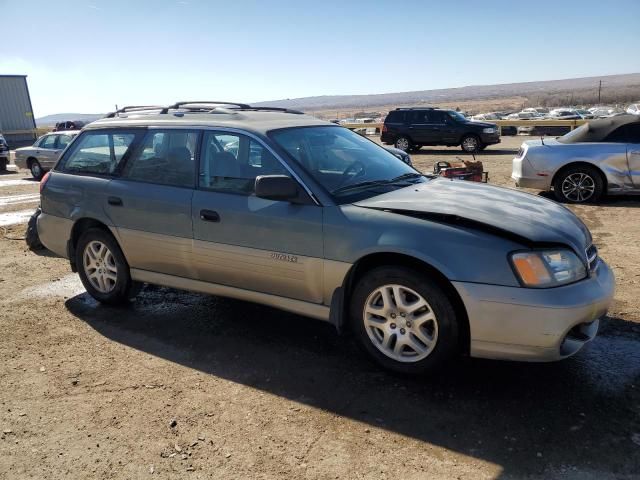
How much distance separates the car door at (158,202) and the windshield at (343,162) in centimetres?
87

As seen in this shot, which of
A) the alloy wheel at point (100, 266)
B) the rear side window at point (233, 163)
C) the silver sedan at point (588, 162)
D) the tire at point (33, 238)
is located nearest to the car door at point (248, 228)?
the rear side window at point (233, 163)

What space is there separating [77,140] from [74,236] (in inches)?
37.8

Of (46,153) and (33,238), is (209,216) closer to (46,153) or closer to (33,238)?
(33,238)

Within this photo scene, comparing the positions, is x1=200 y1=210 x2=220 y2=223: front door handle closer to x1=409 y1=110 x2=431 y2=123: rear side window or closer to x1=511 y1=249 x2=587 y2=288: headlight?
x1=511 y1=249 x2=587 y2=288: headlight

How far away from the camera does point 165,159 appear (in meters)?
4.56

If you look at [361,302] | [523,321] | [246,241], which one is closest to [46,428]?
[246,241]

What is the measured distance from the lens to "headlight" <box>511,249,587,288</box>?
121 inches

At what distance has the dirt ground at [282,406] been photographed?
109 inches

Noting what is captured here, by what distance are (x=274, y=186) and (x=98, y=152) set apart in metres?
2.29

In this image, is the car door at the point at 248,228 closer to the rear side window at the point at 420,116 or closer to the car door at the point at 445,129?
the car door at the point at 445,129

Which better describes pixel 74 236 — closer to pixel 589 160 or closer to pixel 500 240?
pixel 500 240

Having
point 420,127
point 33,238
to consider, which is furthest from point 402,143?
point 33,238

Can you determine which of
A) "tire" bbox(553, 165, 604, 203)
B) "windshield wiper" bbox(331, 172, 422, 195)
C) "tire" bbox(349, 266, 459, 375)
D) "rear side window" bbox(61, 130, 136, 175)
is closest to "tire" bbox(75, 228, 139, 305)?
"rear side window" bbox(61, 130, 136, 175)

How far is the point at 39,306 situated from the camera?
17.1ft
